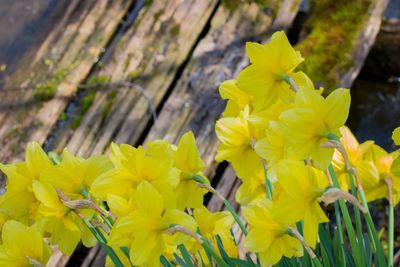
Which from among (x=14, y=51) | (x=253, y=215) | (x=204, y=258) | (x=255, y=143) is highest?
(x=14, y=51)

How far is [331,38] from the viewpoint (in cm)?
258

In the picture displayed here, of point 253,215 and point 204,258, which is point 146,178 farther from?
point 204,258

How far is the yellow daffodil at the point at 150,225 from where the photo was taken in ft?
3.43

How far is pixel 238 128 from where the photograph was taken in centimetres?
123

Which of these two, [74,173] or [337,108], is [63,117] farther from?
[337,108]

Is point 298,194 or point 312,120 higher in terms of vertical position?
point 312,120

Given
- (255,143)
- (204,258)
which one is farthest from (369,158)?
(204,258)

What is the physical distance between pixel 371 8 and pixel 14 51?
1.39 meters

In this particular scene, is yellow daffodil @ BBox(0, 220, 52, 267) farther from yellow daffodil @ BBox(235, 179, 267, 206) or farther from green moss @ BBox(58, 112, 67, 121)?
green moss @ BBox(58, 112, 67, 121)

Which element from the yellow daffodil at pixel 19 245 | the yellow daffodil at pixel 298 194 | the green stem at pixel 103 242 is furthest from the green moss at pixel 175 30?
the yellow daffodil at pixel 298 194

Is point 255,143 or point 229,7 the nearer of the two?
point 255,143

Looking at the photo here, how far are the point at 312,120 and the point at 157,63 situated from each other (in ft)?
5.28


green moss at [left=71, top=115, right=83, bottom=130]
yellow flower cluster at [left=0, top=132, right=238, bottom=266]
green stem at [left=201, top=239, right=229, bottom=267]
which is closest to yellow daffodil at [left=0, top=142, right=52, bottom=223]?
yellow flower cluster at [left=0, top=132, right=238, bottom=266]

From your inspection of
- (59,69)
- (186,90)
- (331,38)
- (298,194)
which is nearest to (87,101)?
(59,69)
